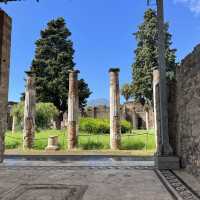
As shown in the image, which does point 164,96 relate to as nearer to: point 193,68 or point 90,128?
point 193,68

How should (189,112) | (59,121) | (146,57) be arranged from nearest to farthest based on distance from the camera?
(189,112), (59,121), (146,57)

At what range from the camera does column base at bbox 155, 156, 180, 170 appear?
6.69 meters

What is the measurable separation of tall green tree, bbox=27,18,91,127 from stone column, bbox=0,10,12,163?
24.3 meters

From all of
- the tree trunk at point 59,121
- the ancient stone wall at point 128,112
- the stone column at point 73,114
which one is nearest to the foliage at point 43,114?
the tree trunk at point 59,121

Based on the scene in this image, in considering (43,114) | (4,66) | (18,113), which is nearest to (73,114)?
(43,114)

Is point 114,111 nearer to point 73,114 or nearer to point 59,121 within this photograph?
point 73,114

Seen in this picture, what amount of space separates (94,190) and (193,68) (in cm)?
280

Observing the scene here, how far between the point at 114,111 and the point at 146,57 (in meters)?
18.2

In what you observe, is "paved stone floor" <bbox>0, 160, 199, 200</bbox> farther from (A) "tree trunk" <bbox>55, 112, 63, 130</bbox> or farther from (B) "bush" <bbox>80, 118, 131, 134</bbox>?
(A) "tree trunk" <bbox>55, 112, 63, 130</bbox>

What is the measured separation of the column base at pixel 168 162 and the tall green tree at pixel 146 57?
Answer: 26.1 m

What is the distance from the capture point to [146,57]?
1334 inches

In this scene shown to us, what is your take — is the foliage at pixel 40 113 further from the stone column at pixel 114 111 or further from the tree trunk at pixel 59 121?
the stone column at pixel 114 111

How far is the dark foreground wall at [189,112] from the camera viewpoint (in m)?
5.35

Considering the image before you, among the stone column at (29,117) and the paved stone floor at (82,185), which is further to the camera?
the stone column at (29,117)
